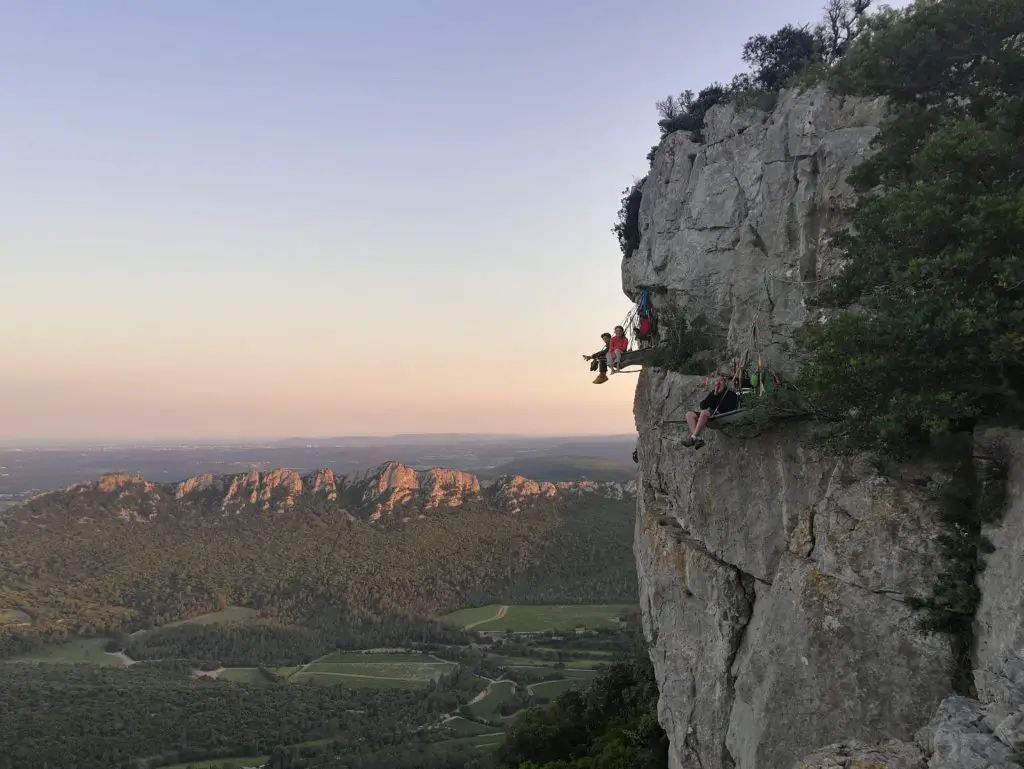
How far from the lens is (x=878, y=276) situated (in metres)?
11.6

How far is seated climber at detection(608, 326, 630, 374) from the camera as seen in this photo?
21261 mm

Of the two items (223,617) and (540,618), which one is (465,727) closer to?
(540,618)

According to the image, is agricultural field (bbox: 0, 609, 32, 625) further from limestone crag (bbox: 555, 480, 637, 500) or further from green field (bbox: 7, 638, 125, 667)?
limestone crag (bbox: 555, 480, 637, 500)

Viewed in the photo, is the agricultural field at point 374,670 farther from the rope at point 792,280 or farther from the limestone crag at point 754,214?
the rope at point 792,280

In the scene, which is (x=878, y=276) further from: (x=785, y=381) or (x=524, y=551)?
(x=524, y=551)

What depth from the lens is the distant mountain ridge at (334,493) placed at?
150 m

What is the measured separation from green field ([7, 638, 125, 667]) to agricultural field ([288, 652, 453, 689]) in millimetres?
31249

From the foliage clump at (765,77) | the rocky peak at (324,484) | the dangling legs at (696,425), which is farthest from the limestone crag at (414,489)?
the dangling legs at (696,425)

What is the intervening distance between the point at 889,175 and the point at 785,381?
533cm

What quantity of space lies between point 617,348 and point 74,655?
118299 millimetres

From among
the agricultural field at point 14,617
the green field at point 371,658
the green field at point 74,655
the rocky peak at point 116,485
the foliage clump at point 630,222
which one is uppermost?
the foliage clump at point 630,222

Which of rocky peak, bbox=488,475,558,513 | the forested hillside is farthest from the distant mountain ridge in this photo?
the forested hillside

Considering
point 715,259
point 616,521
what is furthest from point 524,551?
point 715,259

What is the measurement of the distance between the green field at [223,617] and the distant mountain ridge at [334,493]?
31569 mm
